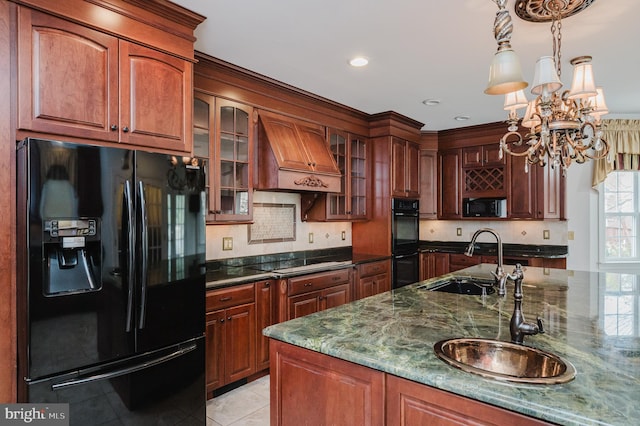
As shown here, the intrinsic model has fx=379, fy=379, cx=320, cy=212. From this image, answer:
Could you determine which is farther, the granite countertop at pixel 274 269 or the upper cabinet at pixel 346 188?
the upper cabinet at pixel 346 188

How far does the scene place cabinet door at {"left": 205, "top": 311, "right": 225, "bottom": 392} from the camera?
8.79 ft

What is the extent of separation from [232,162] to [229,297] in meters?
1.11

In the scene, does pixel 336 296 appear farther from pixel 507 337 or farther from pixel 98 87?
pixel 98 87

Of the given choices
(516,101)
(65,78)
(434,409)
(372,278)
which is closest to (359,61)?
(516,101)

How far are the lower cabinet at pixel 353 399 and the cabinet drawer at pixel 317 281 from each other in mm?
1659

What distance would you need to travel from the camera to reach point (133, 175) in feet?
6.12

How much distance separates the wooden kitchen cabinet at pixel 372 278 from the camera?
406cm

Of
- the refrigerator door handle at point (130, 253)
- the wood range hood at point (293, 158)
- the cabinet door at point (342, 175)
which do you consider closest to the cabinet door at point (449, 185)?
the cabinet door at point (342, 175)

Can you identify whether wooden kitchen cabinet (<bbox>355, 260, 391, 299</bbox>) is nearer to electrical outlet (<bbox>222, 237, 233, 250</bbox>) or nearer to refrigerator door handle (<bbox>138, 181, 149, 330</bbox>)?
electrical outlet (<bbox>222, 237, 233, 250</bbox>)

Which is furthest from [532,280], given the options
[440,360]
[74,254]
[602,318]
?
[74,254]

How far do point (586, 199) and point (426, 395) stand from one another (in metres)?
4.71

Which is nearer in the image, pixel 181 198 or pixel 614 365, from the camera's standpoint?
pixel 614 365

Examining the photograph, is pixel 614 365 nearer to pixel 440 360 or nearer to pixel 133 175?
pixel 440 360

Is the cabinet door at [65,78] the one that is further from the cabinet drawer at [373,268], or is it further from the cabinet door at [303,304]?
the cabinet drawer at [373,268]
